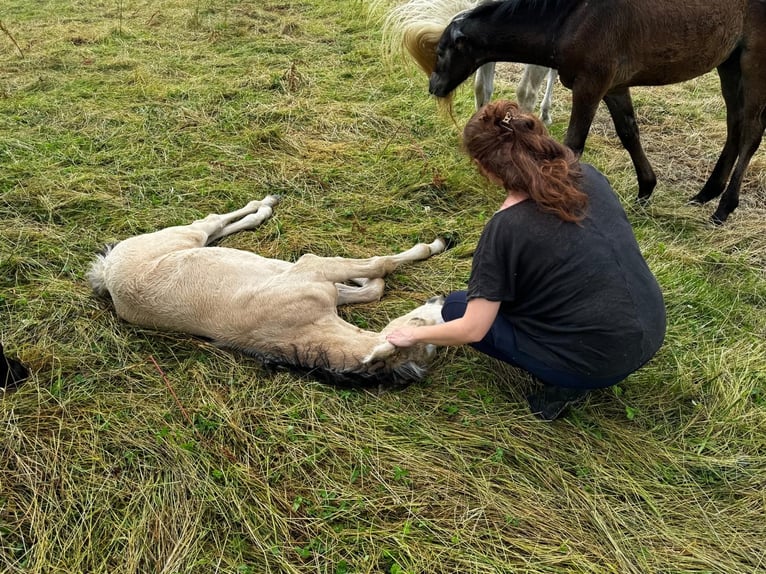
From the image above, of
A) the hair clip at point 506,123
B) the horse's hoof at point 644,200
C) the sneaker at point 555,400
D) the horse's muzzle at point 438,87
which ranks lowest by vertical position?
the horse's hoof at point 644,200

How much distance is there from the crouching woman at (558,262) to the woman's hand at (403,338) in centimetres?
17

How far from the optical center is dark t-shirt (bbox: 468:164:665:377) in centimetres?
239

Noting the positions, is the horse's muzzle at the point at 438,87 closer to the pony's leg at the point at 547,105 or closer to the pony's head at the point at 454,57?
the pony's head at the point at 454,57

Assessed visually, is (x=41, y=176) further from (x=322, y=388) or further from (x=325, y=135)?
(x=322, y=388)

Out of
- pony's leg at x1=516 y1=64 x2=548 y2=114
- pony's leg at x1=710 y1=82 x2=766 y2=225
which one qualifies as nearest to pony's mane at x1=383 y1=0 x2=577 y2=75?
pony's leg at x1=516 y1=64 x2=548 y2=114

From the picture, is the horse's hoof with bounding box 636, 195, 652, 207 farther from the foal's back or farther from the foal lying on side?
the foal's back

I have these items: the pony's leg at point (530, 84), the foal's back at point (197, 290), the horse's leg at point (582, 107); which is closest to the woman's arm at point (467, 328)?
the foal's back at point (197, 290)

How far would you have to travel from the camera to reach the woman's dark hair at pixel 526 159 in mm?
2342

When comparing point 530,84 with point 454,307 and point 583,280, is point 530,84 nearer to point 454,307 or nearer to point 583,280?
point 454,307

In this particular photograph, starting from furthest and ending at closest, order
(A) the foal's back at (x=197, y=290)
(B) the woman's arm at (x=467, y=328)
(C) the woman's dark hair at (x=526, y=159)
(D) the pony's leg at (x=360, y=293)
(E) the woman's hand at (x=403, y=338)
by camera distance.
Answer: (D) the pony's leg at (x=360, y=293)
(A) the foal's back at (x=197, y=290)
(E) the woman's hand at (x=403, y=338)
(B) the woman's arm at (x=467, y=328)
(C) the woman's dark hair at (x=526, y=159)

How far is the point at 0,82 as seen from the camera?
22.9 feet

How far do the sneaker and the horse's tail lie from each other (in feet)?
11.8

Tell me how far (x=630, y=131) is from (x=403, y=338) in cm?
309

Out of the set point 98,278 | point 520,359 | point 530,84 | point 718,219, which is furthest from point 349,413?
point 530,84
